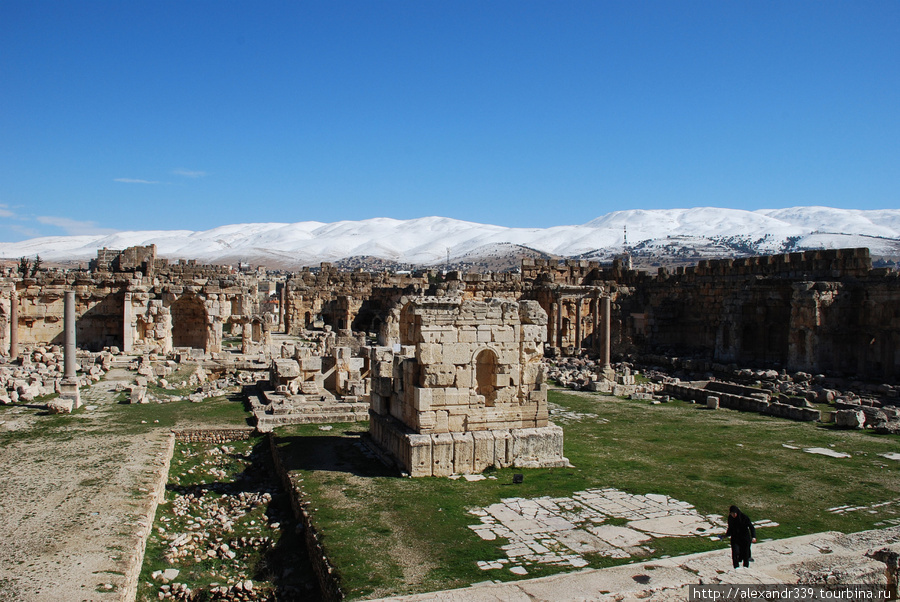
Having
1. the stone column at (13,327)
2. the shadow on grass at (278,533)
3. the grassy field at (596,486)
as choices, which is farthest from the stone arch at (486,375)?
the stone column at (13,327)

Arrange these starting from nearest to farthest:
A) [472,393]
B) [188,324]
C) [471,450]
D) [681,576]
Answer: [681,576], [471,450], [472,393], [188,324]

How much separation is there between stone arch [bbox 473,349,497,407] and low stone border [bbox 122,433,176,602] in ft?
17.5

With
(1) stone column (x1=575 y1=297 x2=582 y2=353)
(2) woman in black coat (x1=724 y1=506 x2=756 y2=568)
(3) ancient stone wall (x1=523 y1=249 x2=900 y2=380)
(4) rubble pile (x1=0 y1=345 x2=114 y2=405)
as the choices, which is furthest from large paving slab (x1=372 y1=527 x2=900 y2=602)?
(1) stone column (x1=575 y1=297 x2=582 y2=353)

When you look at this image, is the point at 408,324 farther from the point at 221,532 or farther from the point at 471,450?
the point at 221,532

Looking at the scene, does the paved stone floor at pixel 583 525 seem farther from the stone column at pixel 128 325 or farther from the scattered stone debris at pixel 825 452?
the stone column at pixel 128 325

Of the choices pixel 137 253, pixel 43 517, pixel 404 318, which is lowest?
pixel 43 517

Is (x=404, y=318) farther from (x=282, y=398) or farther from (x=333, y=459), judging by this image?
(x=282, y=398)

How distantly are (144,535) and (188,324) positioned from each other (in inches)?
827

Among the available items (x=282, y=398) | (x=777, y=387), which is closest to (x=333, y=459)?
(x=282, y=398)

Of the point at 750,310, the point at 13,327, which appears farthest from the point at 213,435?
the point at 750,310

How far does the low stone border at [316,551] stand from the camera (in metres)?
7.26

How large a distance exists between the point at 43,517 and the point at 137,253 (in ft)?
99.3

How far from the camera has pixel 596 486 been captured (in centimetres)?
1062

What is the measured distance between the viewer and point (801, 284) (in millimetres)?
24375
